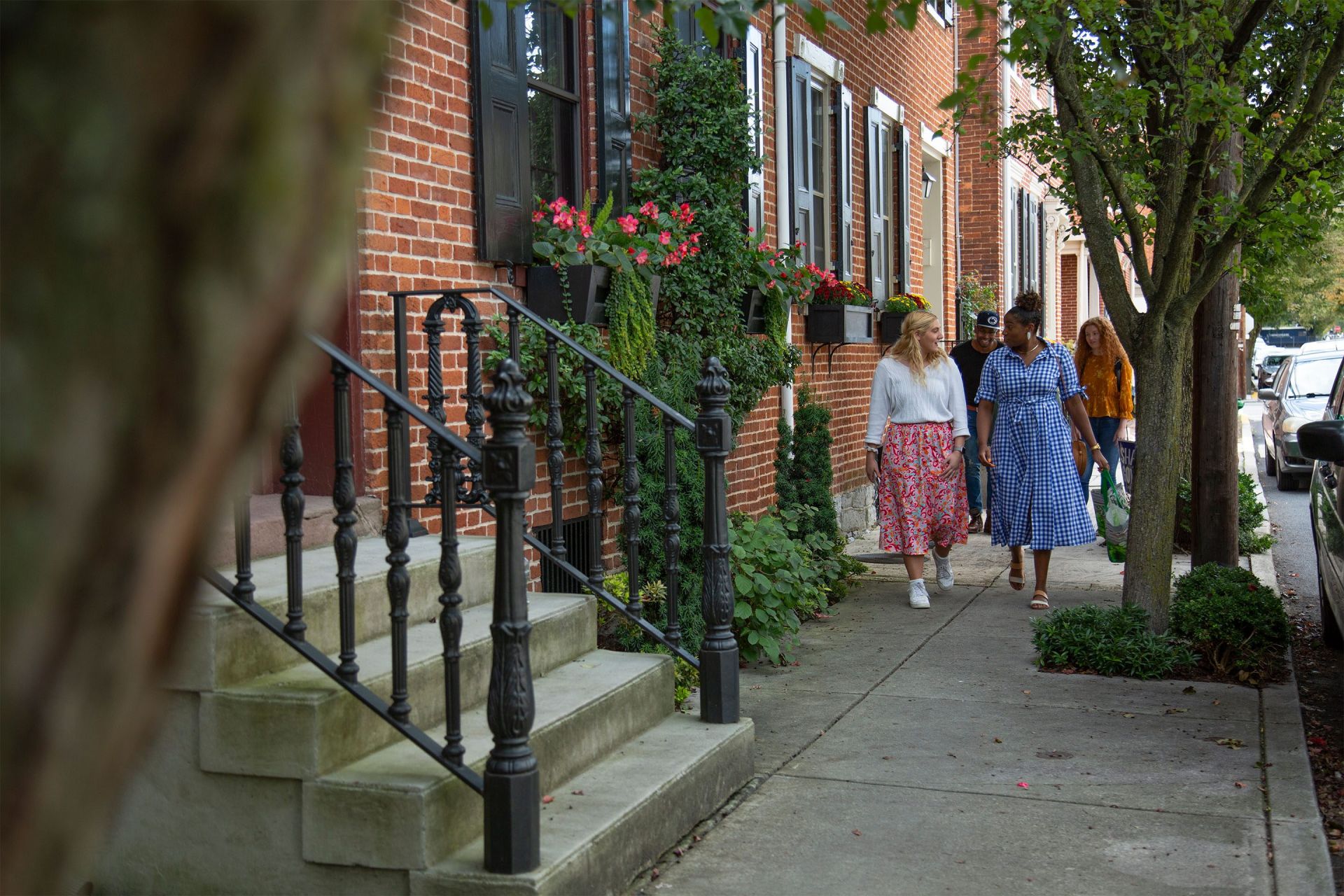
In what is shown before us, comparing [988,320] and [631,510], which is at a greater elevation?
[988,320]

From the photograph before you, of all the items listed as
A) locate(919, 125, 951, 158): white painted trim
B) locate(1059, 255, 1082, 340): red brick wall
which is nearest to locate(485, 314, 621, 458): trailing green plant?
locate(919, 125, 951, 158): white painted trim

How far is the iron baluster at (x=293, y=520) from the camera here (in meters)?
3.59

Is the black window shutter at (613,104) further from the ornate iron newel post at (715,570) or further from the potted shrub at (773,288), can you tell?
the ornate iron newel post at (715,570)

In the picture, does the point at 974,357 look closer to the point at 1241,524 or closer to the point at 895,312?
the point at 895,312

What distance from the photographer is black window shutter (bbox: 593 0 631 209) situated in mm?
6840

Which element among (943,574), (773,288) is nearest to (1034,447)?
(943,574)

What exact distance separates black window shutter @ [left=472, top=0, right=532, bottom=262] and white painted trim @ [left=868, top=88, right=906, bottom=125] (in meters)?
6.35

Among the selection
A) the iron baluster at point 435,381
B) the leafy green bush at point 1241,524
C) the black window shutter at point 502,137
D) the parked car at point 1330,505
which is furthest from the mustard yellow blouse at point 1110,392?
the iron baluster at point 435,381

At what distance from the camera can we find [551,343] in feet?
16.9

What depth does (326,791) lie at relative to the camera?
3.45m

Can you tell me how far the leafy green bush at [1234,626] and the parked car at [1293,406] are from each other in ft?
34.8

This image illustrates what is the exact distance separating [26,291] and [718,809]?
4071 mm

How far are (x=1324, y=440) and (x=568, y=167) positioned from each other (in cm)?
372

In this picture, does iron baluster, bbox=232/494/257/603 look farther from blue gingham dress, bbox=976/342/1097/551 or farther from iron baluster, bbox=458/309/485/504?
blue gingham dress, bbox=976/342/1097/551
